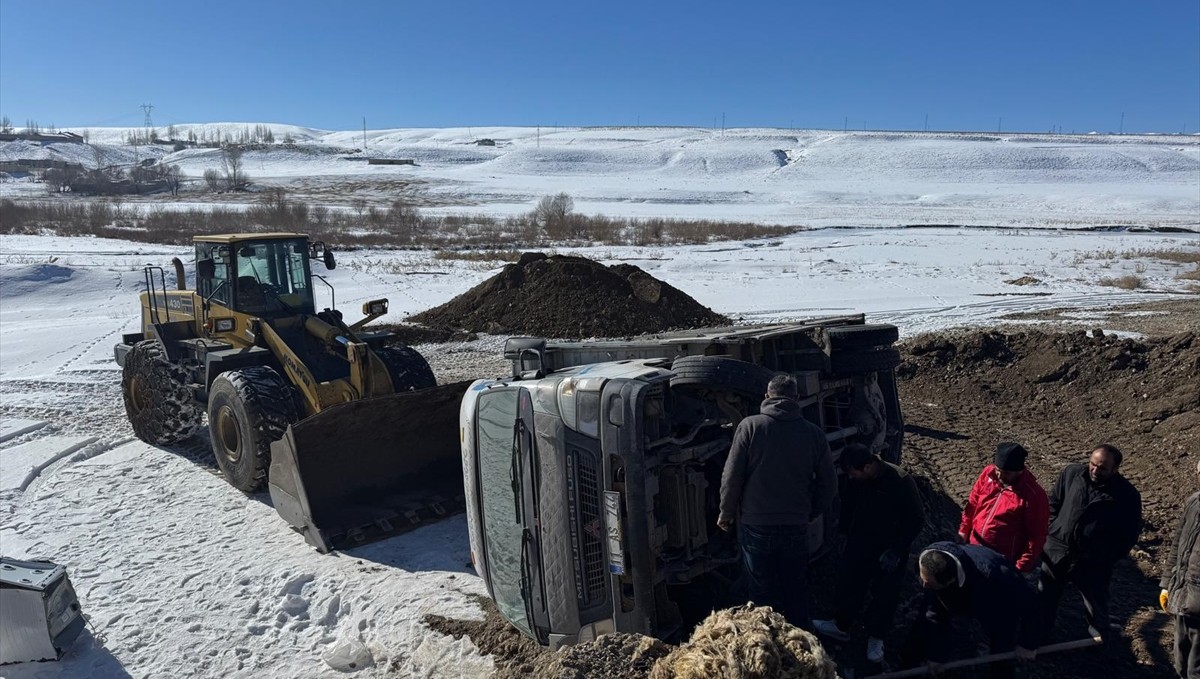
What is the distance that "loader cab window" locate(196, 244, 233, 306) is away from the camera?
873cm

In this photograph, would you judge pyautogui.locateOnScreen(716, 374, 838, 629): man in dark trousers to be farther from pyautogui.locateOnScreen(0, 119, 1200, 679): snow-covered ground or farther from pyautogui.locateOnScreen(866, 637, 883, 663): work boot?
pyautogui.locateOnScreen(0, 119, 1200, 679): snow-covered ground

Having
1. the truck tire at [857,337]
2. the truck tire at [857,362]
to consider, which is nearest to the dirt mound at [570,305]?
the truck tire at [857,337]

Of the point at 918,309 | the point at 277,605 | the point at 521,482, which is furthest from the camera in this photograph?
the point at 918,309

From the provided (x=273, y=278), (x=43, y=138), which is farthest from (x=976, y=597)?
(x=43, y=138)

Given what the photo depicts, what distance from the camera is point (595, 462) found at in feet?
13.6

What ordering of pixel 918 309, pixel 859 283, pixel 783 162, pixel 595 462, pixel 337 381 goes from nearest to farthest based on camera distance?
pixel 595 462 → pixel 337 381 → pixel 918 309 → pixel 859 283 → pixel 783 162

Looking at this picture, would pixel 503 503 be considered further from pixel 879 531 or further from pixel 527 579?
pixel 879 531

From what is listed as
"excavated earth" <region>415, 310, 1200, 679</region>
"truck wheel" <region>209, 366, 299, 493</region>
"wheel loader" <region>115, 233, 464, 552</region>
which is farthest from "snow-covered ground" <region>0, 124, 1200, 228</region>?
"truck wheel" <region>209, 366, 299, 493</region>

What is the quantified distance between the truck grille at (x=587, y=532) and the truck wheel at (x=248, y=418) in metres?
4.12

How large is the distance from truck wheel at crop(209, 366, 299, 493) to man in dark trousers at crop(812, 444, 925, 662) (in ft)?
16.6

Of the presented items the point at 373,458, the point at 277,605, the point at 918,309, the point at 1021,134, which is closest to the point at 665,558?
the point at 277,605

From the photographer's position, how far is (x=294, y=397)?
793 centimetres

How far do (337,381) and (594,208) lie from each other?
177 feet

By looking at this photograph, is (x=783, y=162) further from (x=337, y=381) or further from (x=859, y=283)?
(x=337, y=381)
